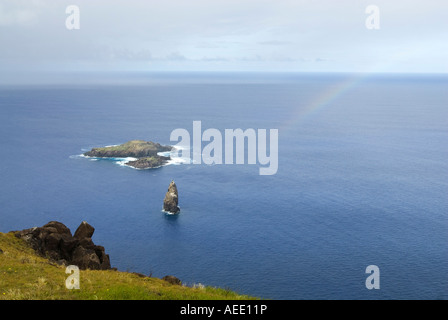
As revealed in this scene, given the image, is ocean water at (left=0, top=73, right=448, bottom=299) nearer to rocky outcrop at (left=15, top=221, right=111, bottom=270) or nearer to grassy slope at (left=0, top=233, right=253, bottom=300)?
rocky outcrop at (left=15, top=221, right=111, bottom=270)

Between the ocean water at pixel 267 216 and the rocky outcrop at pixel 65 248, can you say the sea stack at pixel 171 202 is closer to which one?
the ocean water at pixel 267 216

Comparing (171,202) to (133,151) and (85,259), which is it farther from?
(85,259)

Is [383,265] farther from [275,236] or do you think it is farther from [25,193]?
[25,193]
